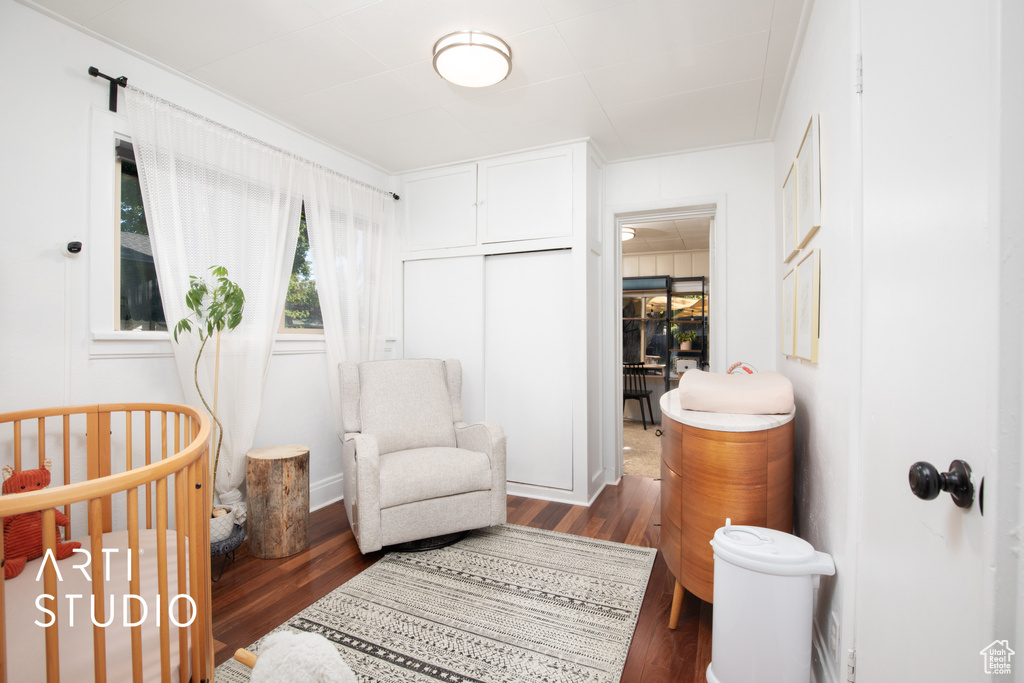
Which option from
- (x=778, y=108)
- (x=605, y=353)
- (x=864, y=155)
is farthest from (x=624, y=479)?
(x=864, y=155)

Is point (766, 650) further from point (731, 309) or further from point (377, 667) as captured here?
point (731, 309)

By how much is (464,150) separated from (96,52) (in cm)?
199

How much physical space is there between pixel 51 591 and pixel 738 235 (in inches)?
139

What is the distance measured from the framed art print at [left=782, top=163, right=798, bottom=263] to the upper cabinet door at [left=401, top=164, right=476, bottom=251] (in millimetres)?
2042

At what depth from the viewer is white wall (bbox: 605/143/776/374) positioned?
3123mm

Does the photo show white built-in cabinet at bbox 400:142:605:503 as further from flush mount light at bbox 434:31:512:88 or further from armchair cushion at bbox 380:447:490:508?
flush mount light at bbox 434:31:512:88

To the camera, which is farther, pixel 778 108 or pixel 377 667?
pixel 778 108

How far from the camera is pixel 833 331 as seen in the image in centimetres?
153

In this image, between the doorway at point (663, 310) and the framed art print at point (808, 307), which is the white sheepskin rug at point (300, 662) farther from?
the doorway at point (663, 310)

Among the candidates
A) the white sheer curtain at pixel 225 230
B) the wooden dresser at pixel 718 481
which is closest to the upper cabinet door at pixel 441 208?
the white sheer curtain at pixel 225 230

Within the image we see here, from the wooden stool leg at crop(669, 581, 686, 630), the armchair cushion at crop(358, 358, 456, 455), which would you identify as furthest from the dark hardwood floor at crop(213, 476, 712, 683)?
the armchair cushion at crop(358, 358, 456, 455)

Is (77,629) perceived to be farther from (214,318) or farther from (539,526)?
(539,526)

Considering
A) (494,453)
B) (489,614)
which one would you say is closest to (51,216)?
(494,453)

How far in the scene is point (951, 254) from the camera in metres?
0.78
